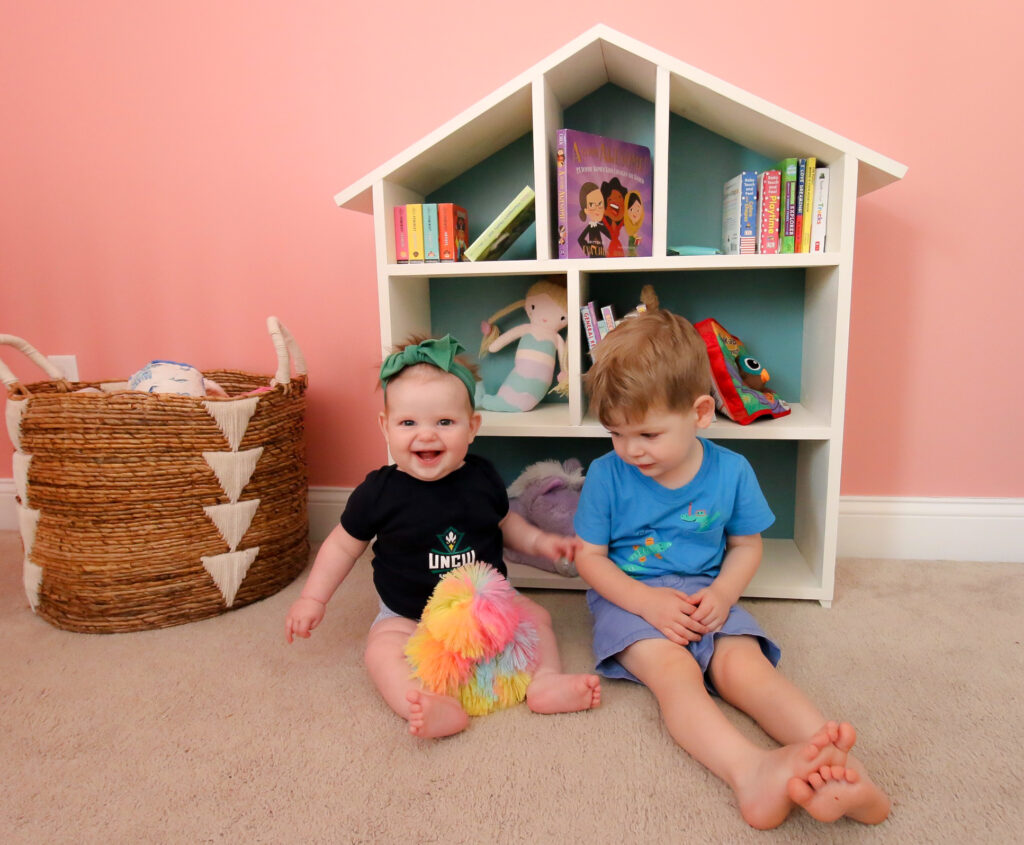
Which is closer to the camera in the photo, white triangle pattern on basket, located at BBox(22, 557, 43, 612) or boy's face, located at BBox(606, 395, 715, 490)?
boy's face, located at BBox(606, 395, 715, 490)

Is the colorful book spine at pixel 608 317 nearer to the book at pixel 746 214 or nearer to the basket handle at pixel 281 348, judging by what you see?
the book at pixel 746 214

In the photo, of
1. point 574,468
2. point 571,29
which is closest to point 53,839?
point 574,468

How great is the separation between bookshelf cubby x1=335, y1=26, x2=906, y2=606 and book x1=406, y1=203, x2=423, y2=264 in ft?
0.12

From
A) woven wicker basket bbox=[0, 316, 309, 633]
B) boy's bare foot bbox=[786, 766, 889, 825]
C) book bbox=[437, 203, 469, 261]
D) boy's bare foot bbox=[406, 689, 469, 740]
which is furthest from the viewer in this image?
book bbox=[437, 203, 469, 261]

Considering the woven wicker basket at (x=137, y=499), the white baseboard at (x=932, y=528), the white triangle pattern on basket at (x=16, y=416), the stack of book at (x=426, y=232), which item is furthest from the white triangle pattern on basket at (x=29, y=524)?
the white baseboard at (x=932, y=528)

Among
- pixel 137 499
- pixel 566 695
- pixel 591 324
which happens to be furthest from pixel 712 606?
pixel 137 499

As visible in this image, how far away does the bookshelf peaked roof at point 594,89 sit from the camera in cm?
115

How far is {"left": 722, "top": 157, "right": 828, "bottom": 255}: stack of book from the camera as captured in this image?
1.22 m

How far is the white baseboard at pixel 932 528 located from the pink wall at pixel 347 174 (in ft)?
0.11

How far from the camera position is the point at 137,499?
117 centimetres

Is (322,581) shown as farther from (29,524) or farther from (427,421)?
(29,524)

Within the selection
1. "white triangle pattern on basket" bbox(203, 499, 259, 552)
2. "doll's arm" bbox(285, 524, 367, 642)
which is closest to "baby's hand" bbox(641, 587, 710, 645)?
"doll's arm" bbox(285, 524, 367, 642)

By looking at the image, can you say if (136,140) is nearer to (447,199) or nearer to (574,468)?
(447,199)

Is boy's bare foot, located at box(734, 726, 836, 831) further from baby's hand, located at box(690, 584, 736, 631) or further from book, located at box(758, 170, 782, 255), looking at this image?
book, located at box(758, 170, 782, 255)
